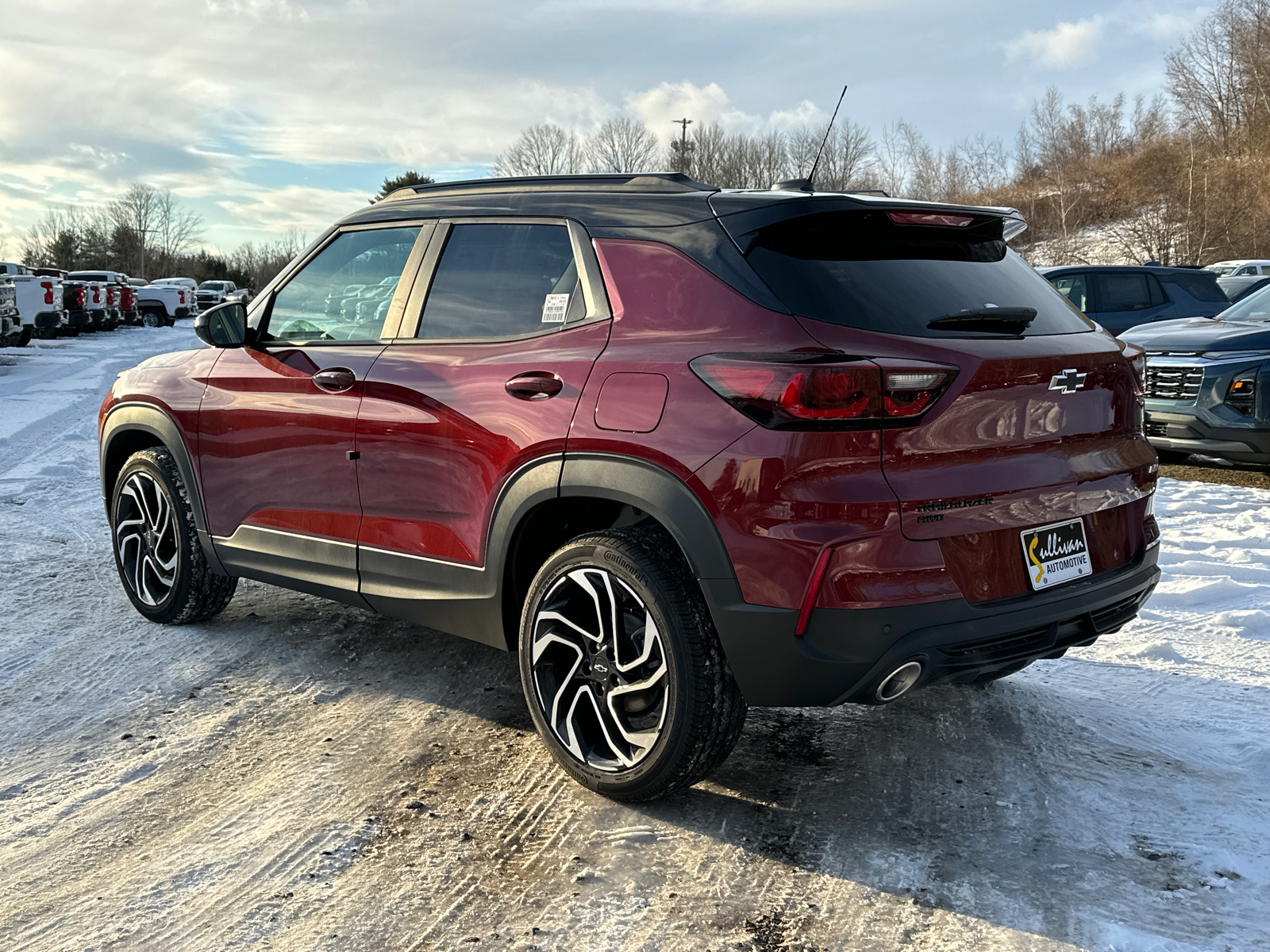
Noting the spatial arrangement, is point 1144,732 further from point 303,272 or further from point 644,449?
point 303,272

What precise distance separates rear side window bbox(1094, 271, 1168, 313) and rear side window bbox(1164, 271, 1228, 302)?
277mm

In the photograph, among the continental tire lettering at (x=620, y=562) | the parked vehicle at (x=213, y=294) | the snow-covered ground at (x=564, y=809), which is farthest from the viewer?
the parked vehicle at (x=213, y=294)

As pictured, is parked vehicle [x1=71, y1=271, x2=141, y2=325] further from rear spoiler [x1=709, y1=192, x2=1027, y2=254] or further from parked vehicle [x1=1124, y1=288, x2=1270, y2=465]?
rear spoiler [x1=709, y1=192, x2=1027, y2=254]

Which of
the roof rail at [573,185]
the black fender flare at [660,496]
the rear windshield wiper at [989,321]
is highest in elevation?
the roof rail at [573,185]

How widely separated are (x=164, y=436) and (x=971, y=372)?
11.7 ft

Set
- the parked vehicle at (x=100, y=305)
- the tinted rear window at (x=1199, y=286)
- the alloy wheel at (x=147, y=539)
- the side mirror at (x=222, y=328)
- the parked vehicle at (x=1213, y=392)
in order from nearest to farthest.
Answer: the side mirror at (x=222, y=328)
the alloy wheel at (x=147, y=539)
the parked vehicle at (x=1213, y=392)
the tinted rear window at (x=1199, y=286)
the parked vehicle at (x=100, y=305)

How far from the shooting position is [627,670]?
10.2ft

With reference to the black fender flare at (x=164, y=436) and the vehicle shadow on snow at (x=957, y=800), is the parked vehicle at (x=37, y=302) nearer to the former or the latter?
the black fender flare at (x=164, y=436)

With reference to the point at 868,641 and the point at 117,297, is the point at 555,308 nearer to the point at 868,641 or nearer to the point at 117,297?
the point at 868,641

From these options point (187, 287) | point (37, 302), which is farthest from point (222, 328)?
point (187, 287)

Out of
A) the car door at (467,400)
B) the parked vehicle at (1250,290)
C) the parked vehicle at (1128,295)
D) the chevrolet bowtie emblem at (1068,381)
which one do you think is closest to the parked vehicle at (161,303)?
the parked vehicle at (1128,295)

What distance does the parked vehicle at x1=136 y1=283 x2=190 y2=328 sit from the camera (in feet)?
132

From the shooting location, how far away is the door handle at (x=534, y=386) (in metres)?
3.22

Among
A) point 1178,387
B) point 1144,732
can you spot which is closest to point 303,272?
point 1144,732
